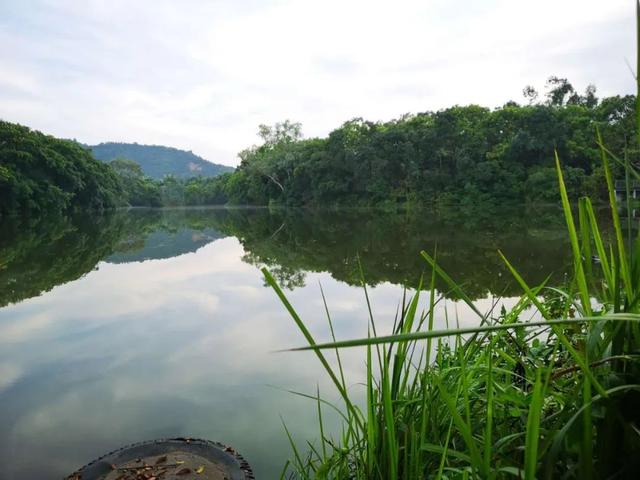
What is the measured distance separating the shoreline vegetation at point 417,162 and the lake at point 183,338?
1599 cm

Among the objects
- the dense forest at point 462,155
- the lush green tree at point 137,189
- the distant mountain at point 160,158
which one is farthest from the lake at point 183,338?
the distant mountain at point 160,158

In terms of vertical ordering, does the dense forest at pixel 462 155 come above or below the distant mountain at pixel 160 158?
below

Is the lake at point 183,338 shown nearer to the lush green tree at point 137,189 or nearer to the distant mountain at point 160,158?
the lush green tree at point 137,189

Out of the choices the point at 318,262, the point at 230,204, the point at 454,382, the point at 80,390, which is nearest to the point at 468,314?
the point at 454,382

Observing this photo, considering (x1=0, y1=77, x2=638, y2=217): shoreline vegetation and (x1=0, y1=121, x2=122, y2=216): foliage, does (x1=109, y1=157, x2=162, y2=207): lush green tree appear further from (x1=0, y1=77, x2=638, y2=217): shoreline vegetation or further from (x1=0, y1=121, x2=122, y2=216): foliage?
(x1=0, y1=121, x2=122, y2=216): foliage

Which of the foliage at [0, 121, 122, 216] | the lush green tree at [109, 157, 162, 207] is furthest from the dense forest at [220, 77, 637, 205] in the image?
the lush green tree at [109, 157, 162, 207]

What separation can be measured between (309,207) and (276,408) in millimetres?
35296

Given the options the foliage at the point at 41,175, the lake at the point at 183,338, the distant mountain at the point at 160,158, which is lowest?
the lake at the point at 183,338

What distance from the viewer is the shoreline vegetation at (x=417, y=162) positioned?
24.8m

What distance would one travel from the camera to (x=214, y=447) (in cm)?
205

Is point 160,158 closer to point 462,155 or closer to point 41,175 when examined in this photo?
point 41,175

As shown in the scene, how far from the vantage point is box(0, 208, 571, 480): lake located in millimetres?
2357

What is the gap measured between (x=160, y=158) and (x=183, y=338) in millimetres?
172256

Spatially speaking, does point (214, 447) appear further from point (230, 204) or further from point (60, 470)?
point (230, 204)
